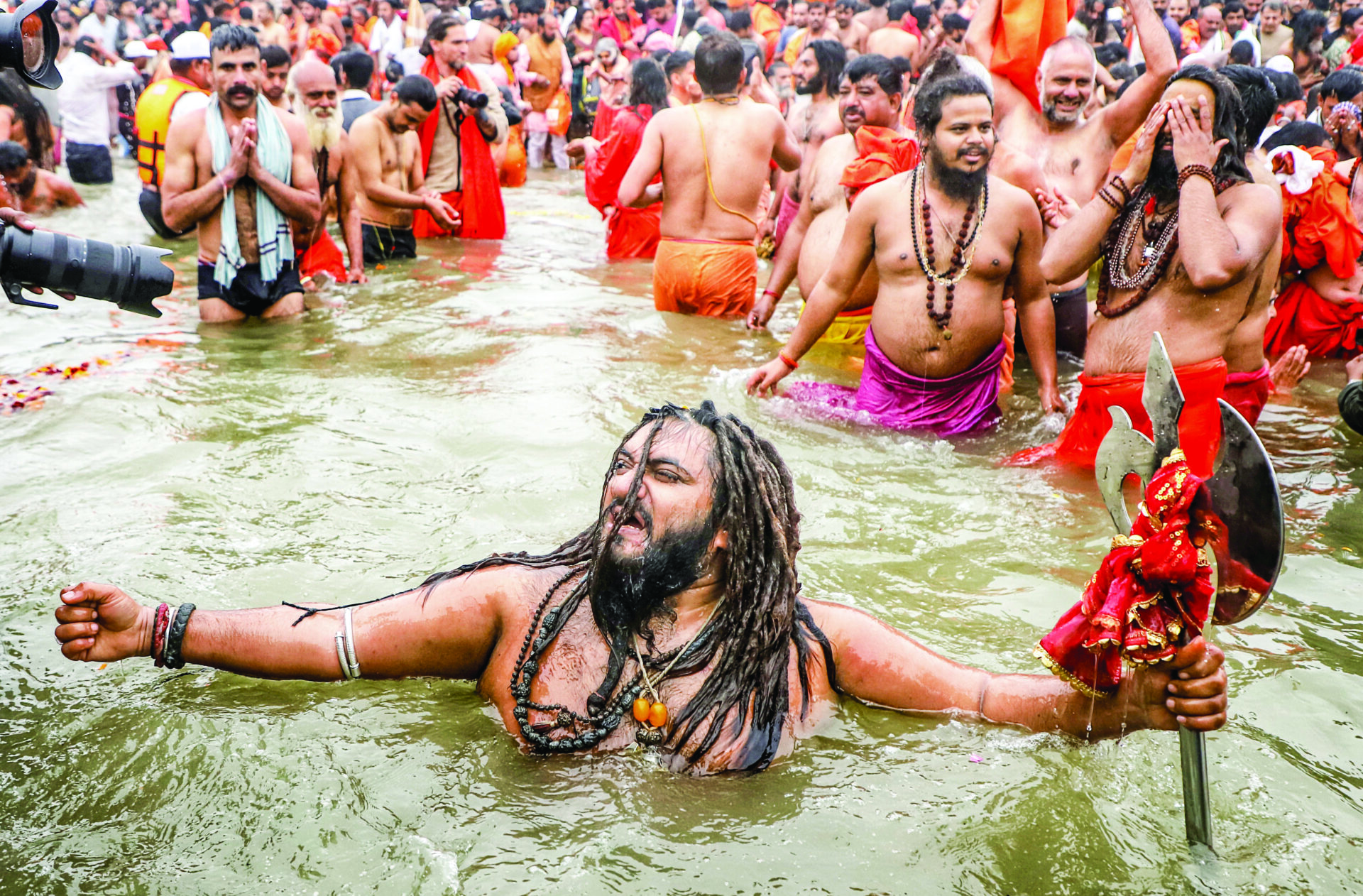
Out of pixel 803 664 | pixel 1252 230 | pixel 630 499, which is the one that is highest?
pixel 1252 230

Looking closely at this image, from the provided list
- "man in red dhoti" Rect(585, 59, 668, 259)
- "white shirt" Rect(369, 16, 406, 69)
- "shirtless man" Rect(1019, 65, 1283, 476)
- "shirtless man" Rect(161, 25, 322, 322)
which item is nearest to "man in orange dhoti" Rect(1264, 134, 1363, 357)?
"shirtless man" Rect(1019, 65, 1283, 476)

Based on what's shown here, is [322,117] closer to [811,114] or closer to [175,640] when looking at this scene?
[811,114]

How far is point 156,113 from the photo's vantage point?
852cm

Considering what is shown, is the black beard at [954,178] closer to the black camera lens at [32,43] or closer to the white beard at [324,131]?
the black camera lens at [32,43]

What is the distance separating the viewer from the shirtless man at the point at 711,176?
671cm

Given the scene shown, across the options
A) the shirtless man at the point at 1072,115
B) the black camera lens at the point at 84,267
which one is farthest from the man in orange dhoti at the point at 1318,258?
the black camera lens at the point at 84,267

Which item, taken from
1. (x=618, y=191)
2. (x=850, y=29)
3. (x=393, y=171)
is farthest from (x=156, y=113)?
(x=850, y=29)

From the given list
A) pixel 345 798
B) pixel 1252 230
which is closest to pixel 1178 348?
pixel 1252 230

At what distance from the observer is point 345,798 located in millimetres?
2584

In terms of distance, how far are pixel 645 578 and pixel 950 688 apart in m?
A: 0.76

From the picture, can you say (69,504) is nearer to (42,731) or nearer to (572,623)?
(42,731)

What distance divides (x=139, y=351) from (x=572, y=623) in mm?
4531

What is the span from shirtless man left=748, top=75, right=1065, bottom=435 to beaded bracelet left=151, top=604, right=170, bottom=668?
3.09m

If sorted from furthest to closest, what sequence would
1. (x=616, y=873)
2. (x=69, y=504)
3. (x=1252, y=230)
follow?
1. (x=69, y=504)
2. (x=1252, y=230)
3. (x=616, y=873)
